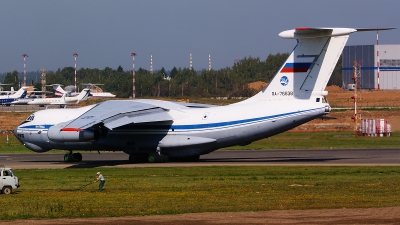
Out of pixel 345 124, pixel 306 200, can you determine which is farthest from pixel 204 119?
pixel 345 124

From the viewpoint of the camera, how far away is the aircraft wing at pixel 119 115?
103 feet

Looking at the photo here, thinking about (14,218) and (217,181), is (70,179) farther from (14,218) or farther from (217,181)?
(14,218)

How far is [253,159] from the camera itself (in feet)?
118

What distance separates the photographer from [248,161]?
114 ft

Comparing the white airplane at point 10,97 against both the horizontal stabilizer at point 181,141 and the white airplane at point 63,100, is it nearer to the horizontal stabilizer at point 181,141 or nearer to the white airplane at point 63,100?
the white airplane at point 63,100

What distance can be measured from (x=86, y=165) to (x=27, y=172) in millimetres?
4299

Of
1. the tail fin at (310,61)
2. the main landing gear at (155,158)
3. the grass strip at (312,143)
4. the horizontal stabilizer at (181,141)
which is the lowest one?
the grass strip at (312,143)

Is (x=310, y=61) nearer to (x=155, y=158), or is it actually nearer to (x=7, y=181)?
(x=155, y=158)

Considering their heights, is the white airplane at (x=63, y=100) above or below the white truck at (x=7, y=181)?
above

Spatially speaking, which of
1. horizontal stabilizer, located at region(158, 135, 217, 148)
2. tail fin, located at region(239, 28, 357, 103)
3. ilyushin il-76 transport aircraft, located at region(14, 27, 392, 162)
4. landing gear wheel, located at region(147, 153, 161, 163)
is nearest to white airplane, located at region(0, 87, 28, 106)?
ilyushin il-76 transport aircraft, located at region(14, 27, 392, 162)

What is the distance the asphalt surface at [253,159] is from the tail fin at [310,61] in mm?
3385

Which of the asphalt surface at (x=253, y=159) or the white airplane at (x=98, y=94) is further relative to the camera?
the white airplane at (x=98, y=94)

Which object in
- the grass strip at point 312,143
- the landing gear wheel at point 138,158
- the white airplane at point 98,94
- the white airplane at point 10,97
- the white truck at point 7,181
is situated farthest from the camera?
the white airplane at point 10,97

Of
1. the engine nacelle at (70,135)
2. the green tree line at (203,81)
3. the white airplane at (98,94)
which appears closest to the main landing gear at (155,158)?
the engine nacelle at (70,135)
